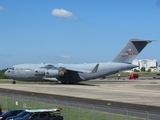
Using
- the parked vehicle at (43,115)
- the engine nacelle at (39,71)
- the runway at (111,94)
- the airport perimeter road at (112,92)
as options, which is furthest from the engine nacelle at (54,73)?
the parked vehicle at (43,115)

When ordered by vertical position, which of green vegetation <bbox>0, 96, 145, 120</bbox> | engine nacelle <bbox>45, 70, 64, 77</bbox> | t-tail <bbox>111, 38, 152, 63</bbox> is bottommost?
green vegetation <bbox>0, 96, 145, 120</bbox>

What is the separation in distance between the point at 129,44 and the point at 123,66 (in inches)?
226

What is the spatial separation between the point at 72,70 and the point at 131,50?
45.7 ft

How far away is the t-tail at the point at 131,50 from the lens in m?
70.1

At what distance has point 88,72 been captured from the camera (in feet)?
209

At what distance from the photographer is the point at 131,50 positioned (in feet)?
233

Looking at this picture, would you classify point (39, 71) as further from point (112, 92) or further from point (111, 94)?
point (111, 94)

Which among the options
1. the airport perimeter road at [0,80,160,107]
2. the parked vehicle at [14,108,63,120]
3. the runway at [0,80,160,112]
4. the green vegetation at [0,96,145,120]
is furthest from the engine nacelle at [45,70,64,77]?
the parked vehicle at [14,108,63,120]

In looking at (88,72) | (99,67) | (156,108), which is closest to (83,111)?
(156,108)

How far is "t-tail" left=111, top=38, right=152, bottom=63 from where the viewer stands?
230 ft

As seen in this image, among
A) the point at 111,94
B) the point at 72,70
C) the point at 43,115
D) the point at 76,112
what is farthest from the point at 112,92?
the point at 43,115

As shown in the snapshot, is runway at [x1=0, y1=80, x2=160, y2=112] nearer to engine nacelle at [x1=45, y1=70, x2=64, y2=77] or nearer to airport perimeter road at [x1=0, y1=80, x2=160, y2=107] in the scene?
airport perimeter road at [x1=0, y1=80, x2=160, y2=107]

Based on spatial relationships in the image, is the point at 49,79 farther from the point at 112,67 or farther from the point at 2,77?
the point at 2,77

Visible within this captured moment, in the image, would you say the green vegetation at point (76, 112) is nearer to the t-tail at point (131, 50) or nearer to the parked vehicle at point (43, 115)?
the parked vehicle at point (43, 115)
